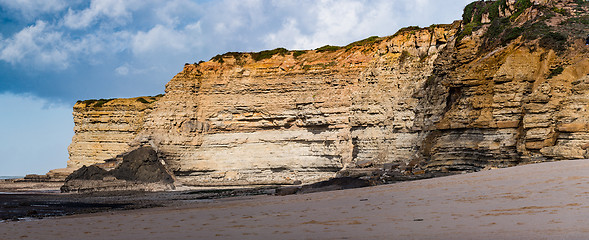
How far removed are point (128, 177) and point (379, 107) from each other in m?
18.6

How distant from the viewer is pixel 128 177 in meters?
36.8

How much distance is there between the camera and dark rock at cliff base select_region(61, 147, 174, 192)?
34.9m

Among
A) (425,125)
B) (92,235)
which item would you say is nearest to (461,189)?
(92,235)

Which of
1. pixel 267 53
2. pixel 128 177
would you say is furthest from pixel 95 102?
pixel 267 53

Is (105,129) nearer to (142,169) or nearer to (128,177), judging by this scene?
(142,169)

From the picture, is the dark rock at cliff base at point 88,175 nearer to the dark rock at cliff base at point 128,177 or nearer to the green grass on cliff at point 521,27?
the dark rock at cliff base at point 128,177

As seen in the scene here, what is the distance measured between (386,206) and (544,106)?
508 inches

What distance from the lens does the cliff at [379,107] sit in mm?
21500

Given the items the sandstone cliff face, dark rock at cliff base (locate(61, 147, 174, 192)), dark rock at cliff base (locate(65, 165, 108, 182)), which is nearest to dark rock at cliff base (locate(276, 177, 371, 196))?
dark rock at cliff base (locate(61, 147, 174, 192))

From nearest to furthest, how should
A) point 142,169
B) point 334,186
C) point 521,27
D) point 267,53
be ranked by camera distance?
point 334,186
point 521,27
point 142,169
point 267,53

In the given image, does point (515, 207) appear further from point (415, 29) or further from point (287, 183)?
point (415, 29)

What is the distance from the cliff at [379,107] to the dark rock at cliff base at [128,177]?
3.65 meters

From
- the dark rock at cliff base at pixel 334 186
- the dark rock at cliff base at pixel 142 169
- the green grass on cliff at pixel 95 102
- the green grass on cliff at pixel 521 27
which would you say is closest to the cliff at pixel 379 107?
the green grass on cliff at pixel 521 27

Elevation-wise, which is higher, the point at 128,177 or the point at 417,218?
the point at 128,177
